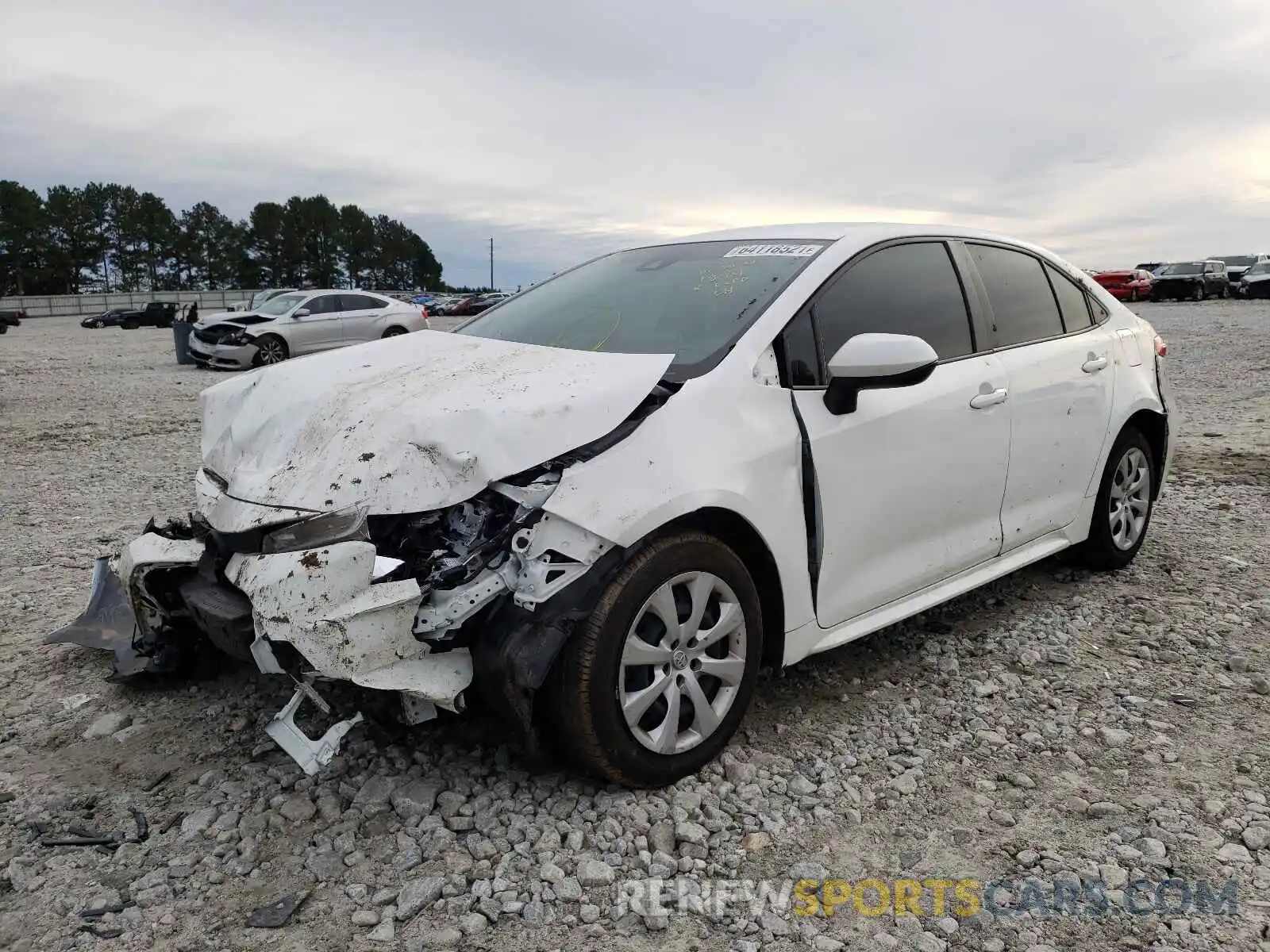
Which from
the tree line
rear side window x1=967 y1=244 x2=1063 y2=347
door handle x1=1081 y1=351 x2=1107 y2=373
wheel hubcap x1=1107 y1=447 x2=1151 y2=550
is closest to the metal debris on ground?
rear side window x1=967 y1=244 x2=1063 y2=347

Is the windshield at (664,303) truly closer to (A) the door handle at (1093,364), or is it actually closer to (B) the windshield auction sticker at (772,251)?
(B) the windshield auction sticker at (772,251)

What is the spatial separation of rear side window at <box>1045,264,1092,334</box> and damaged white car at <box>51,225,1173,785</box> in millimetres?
320

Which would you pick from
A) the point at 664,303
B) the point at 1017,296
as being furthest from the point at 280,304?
the point at 1017,296

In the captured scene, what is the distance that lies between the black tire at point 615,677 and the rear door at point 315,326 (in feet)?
53.7

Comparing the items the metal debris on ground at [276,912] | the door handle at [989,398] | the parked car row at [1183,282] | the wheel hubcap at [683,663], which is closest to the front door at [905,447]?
the door handle at [989,398]

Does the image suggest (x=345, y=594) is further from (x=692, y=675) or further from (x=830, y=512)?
(x=830, y=512)

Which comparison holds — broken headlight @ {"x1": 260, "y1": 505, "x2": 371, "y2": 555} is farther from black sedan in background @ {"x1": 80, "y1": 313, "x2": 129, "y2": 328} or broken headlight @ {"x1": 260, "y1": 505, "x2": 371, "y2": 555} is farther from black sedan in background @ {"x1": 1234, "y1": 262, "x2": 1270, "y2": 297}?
black sedan in background @ {"x1": 80, "y1": 313, "x2": 129, "y2": 328}

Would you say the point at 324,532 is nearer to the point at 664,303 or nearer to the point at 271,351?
the point at 664,303

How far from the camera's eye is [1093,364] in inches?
169

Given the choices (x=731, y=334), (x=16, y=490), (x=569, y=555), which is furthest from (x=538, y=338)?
(x=16, y=490)

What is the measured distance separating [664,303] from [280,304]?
56.0ft

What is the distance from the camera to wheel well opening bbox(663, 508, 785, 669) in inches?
111

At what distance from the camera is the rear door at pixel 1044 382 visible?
12.7 feet

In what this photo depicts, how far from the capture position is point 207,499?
3.00 m
